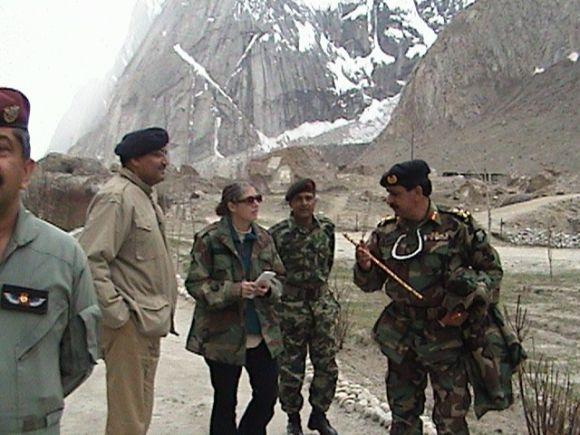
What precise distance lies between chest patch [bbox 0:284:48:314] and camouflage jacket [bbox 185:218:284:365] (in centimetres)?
181

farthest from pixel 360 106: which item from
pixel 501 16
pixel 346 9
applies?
pixel 501 16

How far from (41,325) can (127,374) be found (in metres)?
1.50

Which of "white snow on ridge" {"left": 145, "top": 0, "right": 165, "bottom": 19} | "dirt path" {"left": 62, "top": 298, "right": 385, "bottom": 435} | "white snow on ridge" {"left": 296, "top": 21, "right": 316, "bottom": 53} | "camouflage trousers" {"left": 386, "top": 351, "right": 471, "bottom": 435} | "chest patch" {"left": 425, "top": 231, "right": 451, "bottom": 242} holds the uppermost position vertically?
"white snow on ridge" {"left": 145, "top": 0, "right": 165, "bottom": 19}

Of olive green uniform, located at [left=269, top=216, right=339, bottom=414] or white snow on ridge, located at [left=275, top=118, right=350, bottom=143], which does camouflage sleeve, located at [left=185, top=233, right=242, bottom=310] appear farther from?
white snow on ridge, located at [left=275, top=118, right=350, bottom=143]

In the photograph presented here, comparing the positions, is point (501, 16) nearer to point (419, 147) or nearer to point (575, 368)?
point (419, 147)

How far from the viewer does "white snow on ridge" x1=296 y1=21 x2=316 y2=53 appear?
347 ft

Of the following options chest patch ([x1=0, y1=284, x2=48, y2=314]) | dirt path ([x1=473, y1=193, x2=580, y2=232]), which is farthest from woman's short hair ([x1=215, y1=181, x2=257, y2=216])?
dirt path ([x1=473, y1=193, x2=580, y2=232])

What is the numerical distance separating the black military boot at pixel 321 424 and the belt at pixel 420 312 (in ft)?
4.36

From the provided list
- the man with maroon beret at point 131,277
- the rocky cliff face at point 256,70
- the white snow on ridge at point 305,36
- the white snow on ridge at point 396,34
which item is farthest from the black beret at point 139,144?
the white snow on ridge at point 396,34

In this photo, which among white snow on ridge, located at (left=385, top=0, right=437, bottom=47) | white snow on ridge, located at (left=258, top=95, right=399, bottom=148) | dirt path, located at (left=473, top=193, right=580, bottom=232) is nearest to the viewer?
dirt path, located at (left=473, top=193, right=580, bottom=232)

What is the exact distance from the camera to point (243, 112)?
97.9 meters

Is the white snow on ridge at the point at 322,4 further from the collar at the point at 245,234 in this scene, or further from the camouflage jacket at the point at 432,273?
the camouflage jacket at the point at 432,273

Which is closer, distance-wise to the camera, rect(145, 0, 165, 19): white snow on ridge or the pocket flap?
the pocket flap

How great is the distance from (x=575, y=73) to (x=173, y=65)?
57973 millimetres
